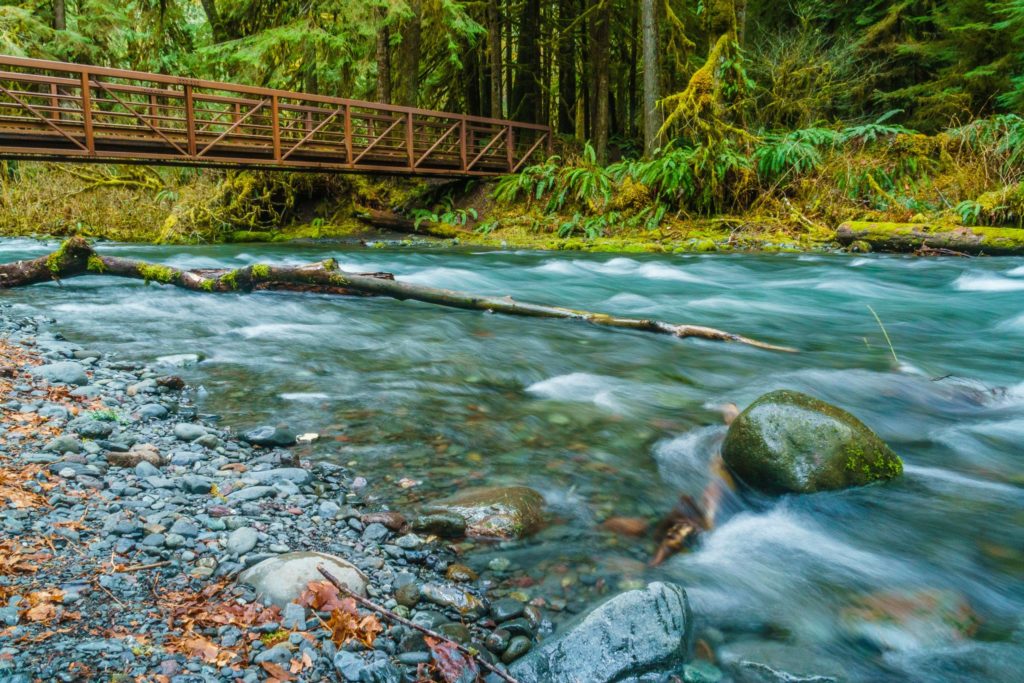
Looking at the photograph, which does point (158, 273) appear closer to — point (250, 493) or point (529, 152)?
point (250, 493)

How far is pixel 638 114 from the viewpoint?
22.0 meters

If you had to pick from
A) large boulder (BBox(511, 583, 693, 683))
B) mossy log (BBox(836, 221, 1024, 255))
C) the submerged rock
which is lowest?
the submerged rock

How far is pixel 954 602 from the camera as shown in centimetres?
226

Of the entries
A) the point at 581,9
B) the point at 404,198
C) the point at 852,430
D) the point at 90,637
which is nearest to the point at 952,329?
the point at 852,430

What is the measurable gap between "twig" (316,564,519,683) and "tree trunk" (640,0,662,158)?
524 inches

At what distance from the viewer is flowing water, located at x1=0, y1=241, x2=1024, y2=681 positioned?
224 cm

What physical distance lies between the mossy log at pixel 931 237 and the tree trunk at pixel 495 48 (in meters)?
9.82

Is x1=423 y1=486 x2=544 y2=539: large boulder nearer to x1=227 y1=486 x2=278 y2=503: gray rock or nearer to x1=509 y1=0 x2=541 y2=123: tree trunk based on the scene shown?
x1=227 y1=486 x2=278 y2=503: gray rock

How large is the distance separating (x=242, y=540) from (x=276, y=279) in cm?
460

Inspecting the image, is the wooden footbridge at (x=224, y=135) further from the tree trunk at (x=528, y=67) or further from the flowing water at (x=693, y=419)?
the flowing water at (x=693, y=419)

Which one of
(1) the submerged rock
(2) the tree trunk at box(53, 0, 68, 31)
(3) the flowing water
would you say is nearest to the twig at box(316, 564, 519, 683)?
(3) the flowing water

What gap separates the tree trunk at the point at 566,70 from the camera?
1914 cm

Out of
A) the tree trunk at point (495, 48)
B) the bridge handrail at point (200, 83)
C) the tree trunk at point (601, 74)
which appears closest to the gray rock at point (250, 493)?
the bridge handrail at point (200, 83)

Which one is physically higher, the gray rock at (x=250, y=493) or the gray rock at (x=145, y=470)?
the gray rock at (x=145, y=470)
